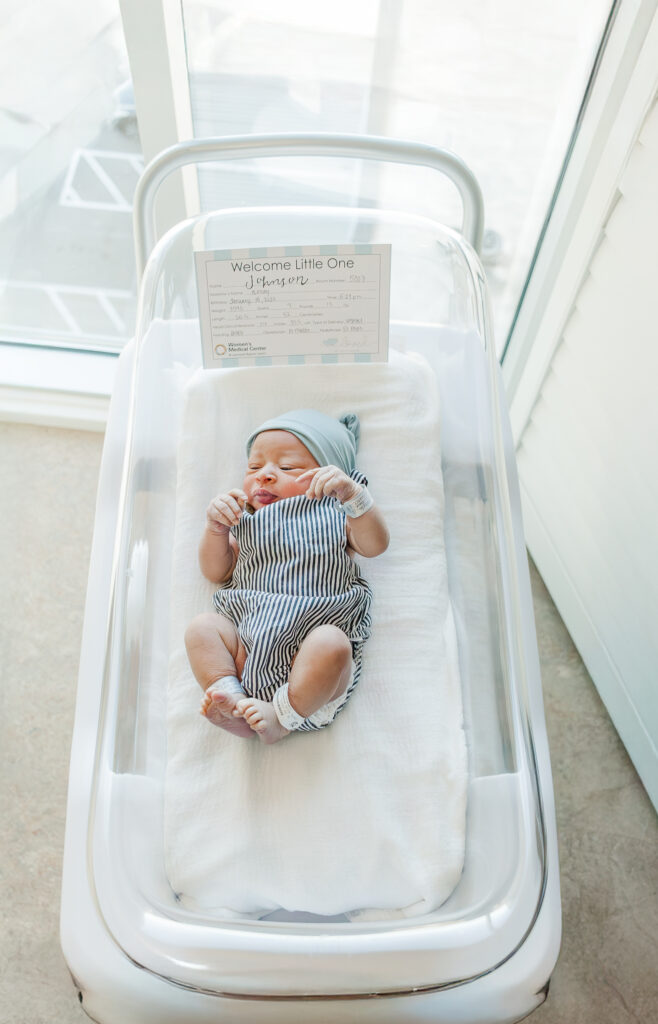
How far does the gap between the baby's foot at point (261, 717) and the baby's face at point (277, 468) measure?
12.7 inches

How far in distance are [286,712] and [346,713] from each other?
109mm

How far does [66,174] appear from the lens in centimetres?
191

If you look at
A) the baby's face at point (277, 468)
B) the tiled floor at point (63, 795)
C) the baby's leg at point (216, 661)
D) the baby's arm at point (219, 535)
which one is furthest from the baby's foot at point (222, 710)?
the tiled floor at point (63, 795)

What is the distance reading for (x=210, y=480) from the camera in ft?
4.34

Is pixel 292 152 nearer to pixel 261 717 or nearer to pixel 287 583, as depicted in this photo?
pixel 287 583

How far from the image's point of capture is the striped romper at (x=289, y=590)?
1095mm

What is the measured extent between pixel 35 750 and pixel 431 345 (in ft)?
3.26

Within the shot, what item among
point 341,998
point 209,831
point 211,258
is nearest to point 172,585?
point 209,831

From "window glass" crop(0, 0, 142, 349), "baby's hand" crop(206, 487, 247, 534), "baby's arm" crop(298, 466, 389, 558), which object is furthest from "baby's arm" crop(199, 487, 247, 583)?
"window glass" crop(0, 0, 142, 349)

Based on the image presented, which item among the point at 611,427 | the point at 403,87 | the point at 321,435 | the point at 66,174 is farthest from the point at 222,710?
the point at 66,174

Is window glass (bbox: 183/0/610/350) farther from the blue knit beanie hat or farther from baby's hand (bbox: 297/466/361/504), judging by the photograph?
baby's hand (bbox: 297/466/361/504)

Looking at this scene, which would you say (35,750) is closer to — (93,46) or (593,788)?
(593,788)

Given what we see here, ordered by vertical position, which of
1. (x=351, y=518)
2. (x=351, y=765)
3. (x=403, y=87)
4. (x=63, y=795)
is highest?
(x=403, y=87)

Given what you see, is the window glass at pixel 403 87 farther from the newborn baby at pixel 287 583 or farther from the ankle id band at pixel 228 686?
the ankle id band at pixel 228 686
